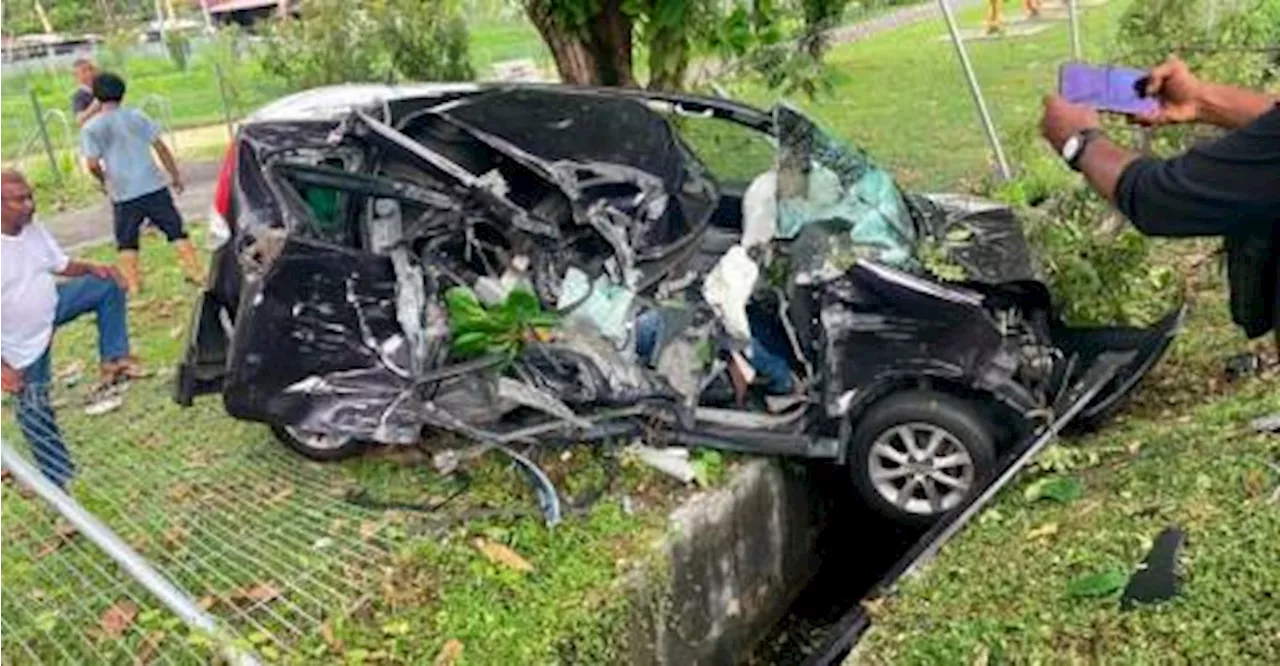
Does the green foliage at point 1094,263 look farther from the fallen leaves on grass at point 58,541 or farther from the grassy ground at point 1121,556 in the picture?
the fallen leaves on grass at point 58,541

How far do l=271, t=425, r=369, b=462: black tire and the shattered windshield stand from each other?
81.8 inches

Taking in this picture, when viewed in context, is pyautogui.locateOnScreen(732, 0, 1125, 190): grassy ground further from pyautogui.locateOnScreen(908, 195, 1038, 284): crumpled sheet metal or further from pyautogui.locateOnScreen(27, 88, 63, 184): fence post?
pyautogui.locateOnScreen(27, 88, 63, 184): fence post

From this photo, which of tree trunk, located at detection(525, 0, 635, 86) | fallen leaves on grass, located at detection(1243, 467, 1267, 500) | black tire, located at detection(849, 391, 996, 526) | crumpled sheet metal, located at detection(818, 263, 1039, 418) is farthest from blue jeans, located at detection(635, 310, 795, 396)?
tree trunk, located at detection(525, 0, 635, 86)

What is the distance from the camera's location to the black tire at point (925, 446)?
16.2 feet

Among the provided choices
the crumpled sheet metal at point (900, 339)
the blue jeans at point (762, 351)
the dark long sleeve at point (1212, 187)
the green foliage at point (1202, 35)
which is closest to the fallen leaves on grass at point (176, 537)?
the blue jeans at point (762, 351)

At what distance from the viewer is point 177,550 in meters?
4.74

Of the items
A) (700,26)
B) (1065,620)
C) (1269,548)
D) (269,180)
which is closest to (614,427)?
(269,180)

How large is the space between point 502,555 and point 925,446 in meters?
1.75

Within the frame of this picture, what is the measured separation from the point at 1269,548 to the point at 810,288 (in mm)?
2089

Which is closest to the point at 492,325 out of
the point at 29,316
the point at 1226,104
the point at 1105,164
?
the point at 29,316

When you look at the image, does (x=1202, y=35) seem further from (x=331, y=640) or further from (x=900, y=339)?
(x=331, y=640)

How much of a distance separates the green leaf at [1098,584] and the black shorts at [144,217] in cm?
737

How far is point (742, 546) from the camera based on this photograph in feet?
16.5

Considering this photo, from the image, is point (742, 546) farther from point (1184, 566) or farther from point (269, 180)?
point (269, 180)
